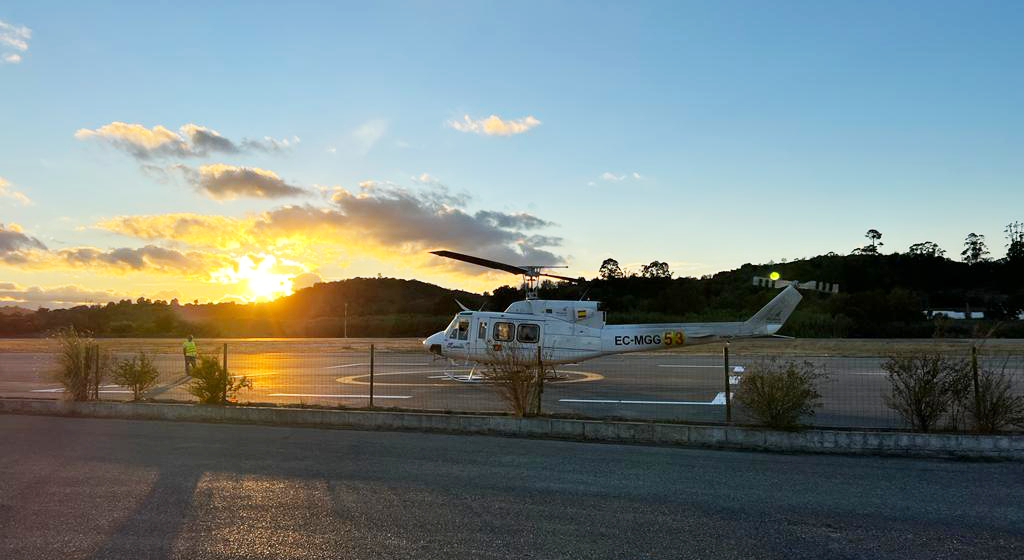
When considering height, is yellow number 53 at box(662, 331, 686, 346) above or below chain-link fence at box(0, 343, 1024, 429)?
above

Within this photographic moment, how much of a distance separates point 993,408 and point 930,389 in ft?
2.66

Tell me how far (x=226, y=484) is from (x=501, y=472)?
3.11 metres

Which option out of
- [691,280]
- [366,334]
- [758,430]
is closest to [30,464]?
[758,430]

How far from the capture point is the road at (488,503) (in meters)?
5.42

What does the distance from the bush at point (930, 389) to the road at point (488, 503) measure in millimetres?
1672

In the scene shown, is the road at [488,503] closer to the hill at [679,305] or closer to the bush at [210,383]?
the bush at [210,383]

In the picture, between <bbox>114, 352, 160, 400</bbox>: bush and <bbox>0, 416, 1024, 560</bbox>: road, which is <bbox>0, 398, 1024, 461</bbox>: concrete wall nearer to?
<bbox>0, 416, 1024, 560</bbox>: road

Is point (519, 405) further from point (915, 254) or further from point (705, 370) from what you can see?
point (915, 254)

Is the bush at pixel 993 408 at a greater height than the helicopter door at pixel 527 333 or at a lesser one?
lesser

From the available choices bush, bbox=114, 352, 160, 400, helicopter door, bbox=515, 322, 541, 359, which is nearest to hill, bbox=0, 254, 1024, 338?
helicopter door, bbox=515, 322, 541, 359

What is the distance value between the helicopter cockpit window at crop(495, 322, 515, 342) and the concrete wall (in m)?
8.21

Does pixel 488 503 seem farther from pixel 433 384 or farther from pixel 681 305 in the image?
pixel 681 305

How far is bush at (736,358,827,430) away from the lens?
10430mm

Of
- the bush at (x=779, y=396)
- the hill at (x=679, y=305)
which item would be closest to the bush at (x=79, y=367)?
the bush at (x=779, y=396)
